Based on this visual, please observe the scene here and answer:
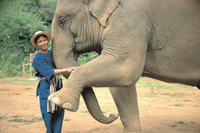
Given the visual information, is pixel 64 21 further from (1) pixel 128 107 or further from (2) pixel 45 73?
(1) pixel 128 107

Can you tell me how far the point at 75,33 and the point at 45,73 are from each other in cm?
57

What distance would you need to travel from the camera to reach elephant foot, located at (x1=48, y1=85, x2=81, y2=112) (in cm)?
220

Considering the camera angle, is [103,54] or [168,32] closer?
[103,54]

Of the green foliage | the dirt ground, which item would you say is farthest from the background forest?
the dirt ground

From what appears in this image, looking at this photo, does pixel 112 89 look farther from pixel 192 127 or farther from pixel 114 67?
pixel 192 127

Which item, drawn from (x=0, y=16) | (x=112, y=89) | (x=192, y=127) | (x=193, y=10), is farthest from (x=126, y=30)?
(x=0, y=16)

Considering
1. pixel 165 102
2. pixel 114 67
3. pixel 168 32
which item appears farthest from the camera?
pixel 165 102

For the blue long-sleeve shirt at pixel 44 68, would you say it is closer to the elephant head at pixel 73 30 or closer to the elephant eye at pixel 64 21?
the elephant head at pixel 73 30

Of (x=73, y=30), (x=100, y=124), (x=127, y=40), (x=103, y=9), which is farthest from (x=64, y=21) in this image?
(x=100, y=124)

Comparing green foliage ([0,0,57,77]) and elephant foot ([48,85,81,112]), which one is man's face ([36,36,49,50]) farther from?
green foliage ([0,0,57,77])

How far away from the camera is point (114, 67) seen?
241 cm

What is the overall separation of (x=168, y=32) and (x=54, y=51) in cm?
131

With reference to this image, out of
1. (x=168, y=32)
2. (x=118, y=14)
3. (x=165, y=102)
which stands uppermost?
(x=118, y=14)

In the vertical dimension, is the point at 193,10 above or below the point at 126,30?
above
